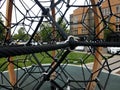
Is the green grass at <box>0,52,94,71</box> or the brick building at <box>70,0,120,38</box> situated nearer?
the brick building at <box>70,0,120,38</box>

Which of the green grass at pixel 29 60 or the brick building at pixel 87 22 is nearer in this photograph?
the brick building at pixel 87 22

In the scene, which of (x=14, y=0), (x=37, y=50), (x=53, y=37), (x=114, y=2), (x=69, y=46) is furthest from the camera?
(x=114, y=2)

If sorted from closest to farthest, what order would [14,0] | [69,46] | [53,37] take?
[69,46]
[14,0]
[53,37]

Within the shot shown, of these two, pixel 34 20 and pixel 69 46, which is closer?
pixel 69 46

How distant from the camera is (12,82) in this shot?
4.61 m

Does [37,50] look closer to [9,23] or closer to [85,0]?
[85,0]

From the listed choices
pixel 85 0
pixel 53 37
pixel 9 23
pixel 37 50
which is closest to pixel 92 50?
pixel 85 0

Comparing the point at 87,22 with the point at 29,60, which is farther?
the point at 87,22

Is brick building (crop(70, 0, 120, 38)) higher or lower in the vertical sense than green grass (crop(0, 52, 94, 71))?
higher

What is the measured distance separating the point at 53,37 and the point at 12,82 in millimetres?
1803

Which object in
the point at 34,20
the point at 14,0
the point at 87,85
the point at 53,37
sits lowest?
the point at 87,85

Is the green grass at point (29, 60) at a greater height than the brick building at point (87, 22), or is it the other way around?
the brick building at point (87, 22)

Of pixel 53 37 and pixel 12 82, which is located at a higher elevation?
pixel 53 37

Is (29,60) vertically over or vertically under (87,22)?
under
